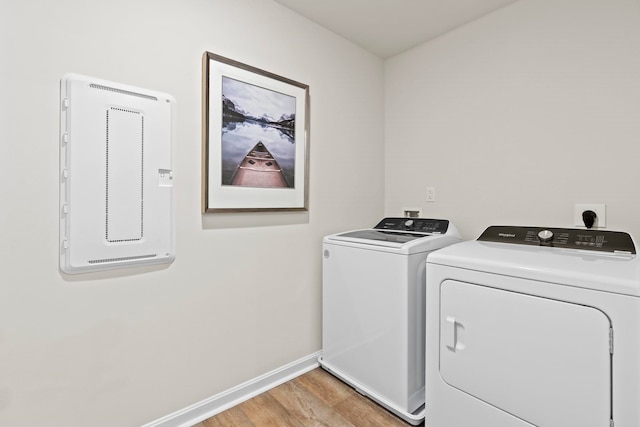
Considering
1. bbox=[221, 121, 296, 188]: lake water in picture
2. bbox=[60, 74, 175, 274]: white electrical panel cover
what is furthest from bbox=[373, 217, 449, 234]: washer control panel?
bbox=[60, 74, 175, 274]: white electrical panel cover

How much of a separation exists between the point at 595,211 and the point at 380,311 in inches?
→ 46.2

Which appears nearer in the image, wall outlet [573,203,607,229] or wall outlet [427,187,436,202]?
wall outlet [573,203,607,229]

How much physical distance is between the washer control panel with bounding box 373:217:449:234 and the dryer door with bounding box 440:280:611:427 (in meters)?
0.66

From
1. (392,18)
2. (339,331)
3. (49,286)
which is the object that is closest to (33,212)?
(49,286)

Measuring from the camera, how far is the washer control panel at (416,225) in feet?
6.36

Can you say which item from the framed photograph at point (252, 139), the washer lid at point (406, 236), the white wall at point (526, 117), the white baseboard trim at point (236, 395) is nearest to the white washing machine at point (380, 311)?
the washer lid at point (406, 236)

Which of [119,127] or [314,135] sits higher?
[314,135]

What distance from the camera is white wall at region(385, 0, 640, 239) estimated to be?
148 cm

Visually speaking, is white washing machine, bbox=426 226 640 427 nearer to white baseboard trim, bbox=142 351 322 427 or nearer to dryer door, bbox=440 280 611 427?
dryer door, bbox=440 280 611 427

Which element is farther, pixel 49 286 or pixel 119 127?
pixel 119 127

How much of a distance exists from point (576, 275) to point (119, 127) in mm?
1758

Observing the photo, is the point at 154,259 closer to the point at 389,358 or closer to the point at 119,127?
the point at 119,127

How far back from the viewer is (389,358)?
1633 mm

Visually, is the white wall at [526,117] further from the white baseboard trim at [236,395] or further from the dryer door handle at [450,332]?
the white baseboard trim at [236,395]
